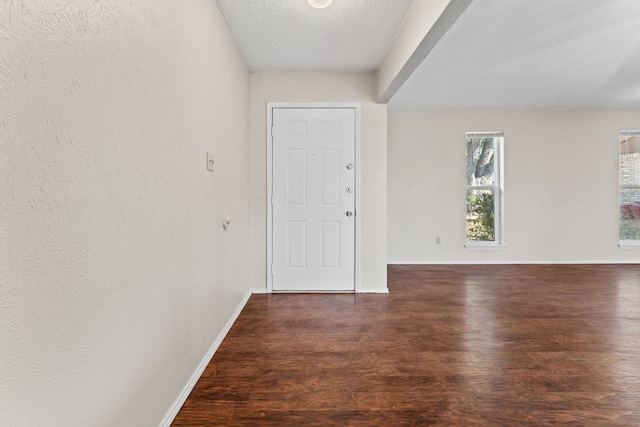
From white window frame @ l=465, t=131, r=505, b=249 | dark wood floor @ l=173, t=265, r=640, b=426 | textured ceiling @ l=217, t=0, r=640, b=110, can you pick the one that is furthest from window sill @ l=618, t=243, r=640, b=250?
textured ceiling @ l=217, t=0, r=640, b=110

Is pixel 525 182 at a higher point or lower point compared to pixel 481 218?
higher

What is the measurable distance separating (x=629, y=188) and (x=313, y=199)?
4968 millimetres

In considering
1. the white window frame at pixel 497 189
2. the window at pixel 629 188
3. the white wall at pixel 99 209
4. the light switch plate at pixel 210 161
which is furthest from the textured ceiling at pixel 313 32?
the window at pixel 629 188

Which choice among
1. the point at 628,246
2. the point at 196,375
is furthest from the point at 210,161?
the point at 628,246

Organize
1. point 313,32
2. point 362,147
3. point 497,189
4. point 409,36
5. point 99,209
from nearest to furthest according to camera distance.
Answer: point 99,209 < point 409,36 < point 313,32 < point 362,147 < point 497,189

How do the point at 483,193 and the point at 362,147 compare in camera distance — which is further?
the point at 483,193

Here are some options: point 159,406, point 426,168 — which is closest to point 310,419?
point 159,406

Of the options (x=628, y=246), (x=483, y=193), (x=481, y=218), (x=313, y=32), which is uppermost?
(x=313, y=32)

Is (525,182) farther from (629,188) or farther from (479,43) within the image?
(479,43)

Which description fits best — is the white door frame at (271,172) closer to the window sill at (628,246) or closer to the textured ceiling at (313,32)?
the textured ceiling at (313,32)

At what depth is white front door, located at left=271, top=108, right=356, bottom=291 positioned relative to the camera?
3211 mm

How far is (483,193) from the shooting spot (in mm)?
4828

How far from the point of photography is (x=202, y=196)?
5.93 ft

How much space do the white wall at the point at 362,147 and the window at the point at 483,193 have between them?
2286mm
